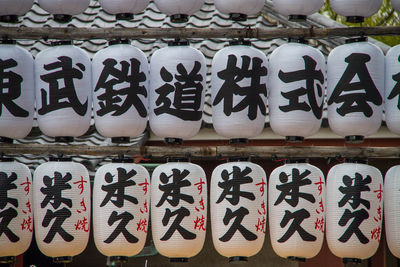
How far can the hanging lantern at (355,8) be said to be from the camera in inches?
281

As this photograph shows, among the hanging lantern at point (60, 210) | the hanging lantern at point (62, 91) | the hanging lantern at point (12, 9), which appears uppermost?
the hanging lantern at point (12, 9)

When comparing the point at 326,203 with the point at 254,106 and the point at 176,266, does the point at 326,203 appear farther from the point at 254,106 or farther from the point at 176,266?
the point at 176,266

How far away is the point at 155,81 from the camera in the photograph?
727 centimetres

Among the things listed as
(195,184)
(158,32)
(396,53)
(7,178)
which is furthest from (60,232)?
(396,53)

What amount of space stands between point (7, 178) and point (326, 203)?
359 cm

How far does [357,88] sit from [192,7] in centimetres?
205

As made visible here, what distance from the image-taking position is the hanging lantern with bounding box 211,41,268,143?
281 inches

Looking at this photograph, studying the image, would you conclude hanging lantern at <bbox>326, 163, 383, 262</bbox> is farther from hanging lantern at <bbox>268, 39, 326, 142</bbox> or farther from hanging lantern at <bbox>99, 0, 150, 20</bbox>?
hanging lantern at <bbox>99, 0, 150, 20</bbox>

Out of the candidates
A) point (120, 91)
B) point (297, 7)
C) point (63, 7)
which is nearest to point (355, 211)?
point (297, 7)

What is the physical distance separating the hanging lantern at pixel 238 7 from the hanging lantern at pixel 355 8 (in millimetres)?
872

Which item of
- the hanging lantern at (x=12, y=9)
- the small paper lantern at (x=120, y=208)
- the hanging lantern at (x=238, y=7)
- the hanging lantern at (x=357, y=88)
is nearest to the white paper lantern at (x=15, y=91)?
the hanging lantern at (x=12, y=9)

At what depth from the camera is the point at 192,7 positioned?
7324mm

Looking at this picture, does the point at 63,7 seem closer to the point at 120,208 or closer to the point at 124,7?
the point at 124,7

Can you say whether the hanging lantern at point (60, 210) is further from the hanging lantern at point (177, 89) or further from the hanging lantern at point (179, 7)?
the hanging lantern at point (179, 7)
